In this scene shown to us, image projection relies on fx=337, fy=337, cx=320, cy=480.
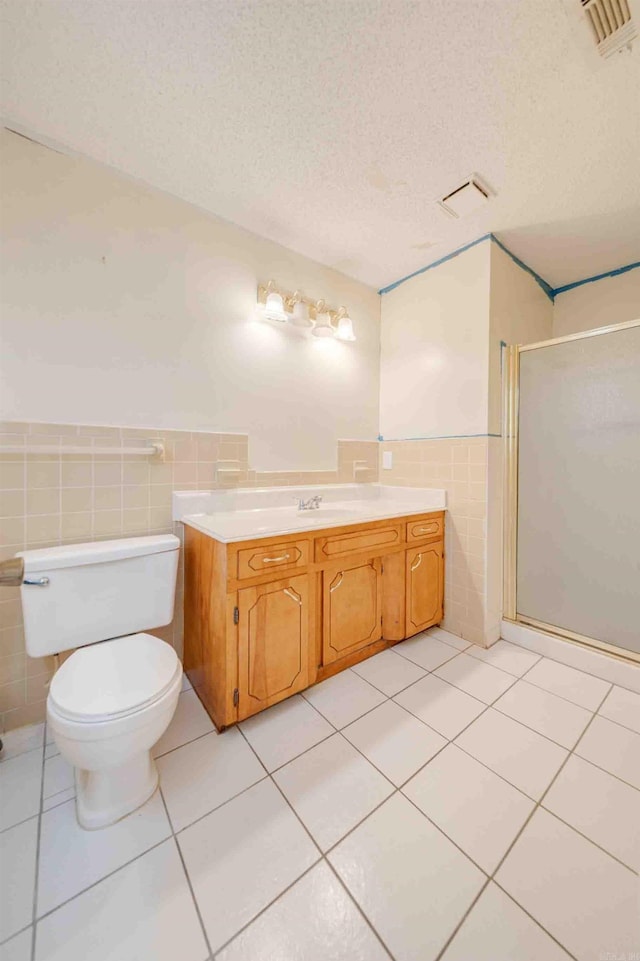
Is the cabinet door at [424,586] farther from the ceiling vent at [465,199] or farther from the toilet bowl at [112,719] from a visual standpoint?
the ceiling vent at [465,199]

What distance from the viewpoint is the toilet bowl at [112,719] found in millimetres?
931

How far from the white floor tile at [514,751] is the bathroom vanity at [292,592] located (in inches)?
22.6

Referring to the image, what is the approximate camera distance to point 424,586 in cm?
196

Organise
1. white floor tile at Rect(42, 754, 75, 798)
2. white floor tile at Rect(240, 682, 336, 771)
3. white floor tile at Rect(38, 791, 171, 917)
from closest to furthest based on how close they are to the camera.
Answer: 1. white floor tile at Rect(38, 791, 171, 917)
2. white floor tile at Rect(42, 754, 75, 798)
3. white floor tile at Rect(240, 682, 336, 771)

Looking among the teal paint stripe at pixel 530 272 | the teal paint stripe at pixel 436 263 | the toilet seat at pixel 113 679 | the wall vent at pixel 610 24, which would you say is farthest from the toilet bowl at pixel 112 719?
the teal paint stripe at pixel 530 272

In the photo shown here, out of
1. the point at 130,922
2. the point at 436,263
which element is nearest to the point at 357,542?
the point at 130,922

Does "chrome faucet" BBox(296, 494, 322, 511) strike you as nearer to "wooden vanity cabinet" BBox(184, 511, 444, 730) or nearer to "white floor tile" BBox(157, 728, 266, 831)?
"wooden vanity cabinet" BBox(184, 511, 444, 730)

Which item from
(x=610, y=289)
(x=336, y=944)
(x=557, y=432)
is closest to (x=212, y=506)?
(x=336, y=944)

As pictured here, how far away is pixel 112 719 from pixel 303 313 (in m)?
2.07

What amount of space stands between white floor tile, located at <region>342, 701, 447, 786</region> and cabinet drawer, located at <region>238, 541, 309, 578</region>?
69 cm

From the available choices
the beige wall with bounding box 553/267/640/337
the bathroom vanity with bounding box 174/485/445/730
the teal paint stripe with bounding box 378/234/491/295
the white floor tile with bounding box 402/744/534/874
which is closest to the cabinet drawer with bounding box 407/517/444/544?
the bathroom vanity with bounding box 174/485/445/730

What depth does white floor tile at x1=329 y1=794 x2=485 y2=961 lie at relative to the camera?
2.57ft

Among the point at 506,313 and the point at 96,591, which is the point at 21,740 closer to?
the point at 96,591

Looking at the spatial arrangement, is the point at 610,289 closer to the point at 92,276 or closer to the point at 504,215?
the point at 504,215
